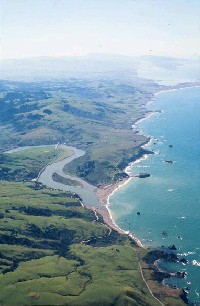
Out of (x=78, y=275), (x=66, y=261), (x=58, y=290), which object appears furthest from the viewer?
(x=66, y=261)

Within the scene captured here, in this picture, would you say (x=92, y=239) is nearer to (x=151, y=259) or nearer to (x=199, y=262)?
(x=151, y=259)

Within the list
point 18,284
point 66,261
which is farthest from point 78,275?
point 18,284

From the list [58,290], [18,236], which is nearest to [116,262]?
[58,290]

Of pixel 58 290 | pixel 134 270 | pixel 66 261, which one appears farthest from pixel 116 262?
pixel 58 290

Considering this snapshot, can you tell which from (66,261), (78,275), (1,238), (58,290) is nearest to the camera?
(58,290)

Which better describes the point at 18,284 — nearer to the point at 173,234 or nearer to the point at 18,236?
the point at 18,236

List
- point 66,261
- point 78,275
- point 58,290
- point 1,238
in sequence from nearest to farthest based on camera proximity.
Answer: point 58,290 → point 78,275 → point 66,261 → point 1,238

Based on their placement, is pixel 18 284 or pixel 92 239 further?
pixel 92 239

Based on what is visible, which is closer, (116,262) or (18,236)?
(116,262)
